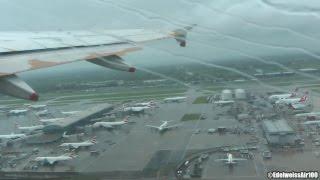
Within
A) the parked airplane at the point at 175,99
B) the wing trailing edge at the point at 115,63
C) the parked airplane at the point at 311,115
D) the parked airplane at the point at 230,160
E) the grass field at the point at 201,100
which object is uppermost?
→ the wing trailing edge at the point at 115,63

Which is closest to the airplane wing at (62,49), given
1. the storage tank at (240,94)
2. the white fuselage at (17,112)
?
the storage tank at (240,94)

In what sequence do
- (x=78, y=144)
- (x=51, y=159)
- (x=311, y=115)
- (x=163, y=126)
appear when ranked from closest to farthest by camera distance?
(x=51, y=159), (x=78, y=144), (x=311, y=115), (x=163, y=126)

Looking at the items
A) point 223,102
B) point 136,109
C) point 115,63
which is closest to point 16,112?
point 136,109

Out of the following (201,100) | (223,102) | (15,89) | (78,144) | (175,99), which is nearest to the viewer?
(15,89)

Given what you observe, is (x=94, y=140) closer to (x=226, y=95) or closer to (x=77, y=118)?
(x=77, y=118)

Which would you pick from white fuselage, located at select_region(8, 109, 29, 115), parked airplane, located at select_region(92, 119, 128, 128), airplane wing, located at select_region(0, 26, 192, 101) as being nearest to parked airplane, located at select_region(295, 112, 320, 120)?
parked airplane, located at select_region(92, 119, 128, 128)

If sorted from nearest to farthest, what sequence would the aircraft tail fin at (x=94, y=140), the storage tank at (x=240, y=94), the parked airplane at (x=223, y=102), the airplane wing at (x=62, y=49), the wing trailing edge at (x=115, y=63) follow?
the airplane wing at (x=62, y=49) < the wing trailing edge at (x=115, y=63) < the aircraft tail fin at (x=94, y=140) < the parked airplane at (x=223, y=102) < the storage tank at (x=240, y=94)

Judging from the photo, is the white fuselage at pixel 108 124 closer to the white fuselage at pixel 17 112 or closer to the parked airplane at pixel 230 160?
the white fuselage at pixel 17 112

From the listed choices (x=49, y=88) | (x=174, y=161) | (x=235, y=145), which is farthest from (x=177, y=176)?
(x=49, y=88)

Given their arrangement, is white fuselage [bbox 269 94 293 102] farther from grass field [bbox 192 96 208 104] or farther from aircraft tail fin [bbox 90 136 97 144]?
aircraft tail fin [bbox 90 136 97 144]

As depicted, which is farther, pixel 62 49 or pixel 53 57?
pixel 62 49
